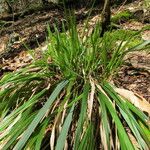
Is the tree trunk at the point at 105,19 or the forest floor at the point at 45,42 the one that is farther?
the tree trunk at the point at 105,19

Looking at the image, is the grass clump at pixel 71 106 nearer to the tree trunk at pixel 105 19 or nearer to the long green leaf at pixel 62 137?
the long green leaf at pixel 62 137

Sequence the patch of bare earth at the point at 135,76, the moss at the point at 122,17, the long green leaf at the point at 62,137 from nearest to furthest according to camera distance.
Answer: the long green leaf at the point at 62,137
the patch of bare earth at the point at 135,76
the moss at the point at 122,17

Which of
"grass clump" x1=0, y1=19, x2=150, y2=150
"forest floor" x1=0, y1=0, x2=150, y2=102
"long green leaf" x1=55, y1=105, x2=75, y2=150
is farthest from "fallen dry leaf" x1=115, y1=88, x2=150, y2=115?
"long green leaf" x1=55, y1=105, x2=75, y2=150

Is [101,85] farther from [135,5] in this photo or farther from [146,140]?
[135,5]

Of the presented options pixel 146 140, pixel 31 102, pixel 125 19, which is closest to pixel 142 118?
pixel 146 140

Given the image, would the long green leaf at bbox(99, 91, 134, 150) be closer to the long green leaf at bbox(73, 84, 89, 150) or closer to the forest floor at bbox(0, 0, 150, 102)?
the long green leaf at bbox(73, 84, 89, 150)

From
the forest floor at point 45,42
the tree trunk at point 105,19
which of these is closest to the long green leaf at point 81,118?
the forest floor at point 45,42
